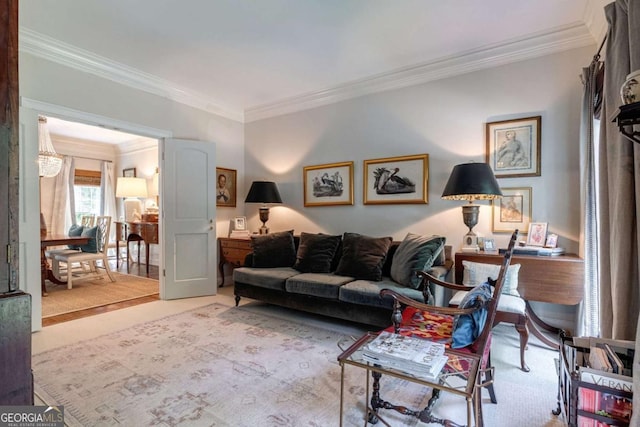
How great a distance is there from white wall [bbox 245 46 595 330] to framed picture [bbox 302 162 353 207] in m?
0.09

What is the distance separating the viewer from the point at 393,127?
3.75m

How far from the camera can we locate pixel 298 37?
→ 2.91 meters

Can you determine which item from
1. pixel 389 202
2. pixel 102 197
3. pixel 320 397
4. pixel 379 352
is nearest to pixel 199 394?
pixel 320 397

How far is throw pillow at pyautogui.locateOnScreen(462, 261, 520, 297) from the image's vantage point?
253 cm

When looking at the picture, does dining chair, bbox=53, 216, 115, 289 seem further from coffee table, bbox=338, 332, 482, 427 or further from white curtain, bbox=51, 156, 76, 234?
coffee table, bbox=338, 332, 482, 427

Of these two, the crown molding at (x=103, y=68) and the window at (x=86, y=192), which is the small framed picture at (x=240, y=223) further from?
the window at (x=86, y=192)

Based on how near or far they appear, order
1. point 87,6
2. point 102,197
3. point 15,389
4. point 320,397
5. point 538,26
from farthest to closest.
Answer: point 102,197
point 538,26
point 87,6
point 320,397
point 15,389

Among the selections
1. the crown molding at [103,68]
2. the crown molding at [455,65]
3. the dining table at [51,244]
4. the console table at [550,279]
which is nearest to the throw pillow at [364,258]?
the console table at [550,279]

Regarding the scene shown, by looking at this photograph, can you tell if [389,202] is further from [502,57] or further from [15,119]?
[15,119]

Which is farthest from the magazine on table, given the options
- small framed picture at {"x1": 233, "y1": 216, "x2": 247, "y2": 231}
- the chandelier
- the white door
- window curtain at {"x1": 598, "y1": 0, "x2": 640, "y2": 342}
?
the chandelier

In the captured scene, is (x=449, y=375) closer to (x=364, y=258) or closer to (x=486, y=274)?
(x=486, y=274)

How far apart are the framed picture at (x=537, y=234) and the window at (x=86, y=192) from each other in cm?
841

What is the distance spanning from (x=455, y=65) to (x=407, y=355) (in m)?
3.12

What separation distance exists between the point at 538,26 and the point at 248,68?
2.84 metres
